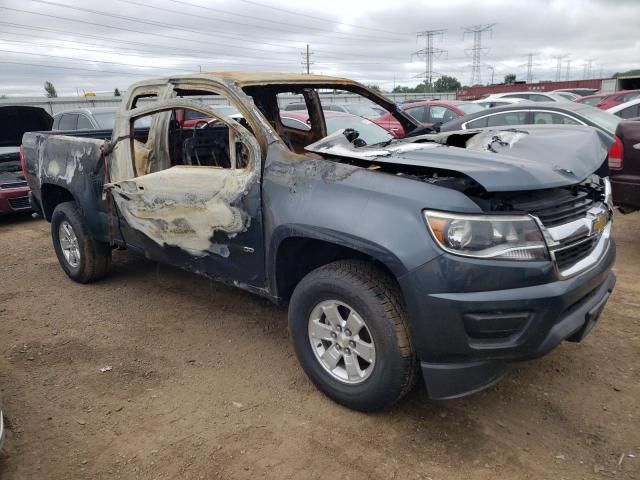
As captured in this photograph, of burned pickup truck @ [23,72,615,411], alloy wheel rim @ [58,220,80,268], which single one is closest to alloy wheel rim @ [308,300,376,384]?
burned pickup truck @ [23,72,615,411]

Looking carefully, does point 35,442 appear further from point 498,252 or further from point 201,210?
point 498,252

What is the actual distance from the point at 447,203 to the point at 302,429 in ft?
4.60

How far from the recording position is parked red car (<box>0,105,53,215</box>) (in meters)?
7.61

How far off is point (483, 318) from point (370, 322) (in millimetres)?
555

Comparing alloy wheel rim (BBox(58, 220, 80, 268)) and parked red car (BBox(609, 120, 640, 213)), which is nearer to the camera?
alloy wheel rim (BBox(58, 220, 80, 268))

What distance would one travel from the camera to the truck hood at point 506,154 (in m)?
2.47

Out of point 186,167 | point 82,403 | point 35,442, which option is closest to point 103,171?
point 186,167

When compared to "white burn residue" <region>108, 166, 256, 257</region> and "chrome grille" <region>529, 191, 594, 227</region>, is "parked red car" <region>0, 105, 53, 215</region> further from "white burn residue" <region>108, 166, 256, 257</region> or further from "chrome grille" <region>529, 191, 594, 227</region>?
"chrome grille" <region>529, 191, 594, 227</region>

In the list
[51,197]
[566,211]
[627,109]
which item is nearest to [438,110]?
[627,109]

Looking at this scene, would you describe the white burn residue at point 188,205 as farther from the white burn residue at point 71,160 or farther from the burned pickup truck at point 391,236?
the white burn residue at point 71,160

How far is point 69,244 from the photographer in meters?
5.04

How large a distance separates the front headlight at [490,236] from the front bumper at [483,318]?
0.06 meters

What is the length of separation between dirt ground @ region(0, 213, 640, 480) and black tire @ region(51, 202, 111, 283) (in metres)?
0.65

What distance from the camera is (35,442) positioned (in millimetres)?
2727
